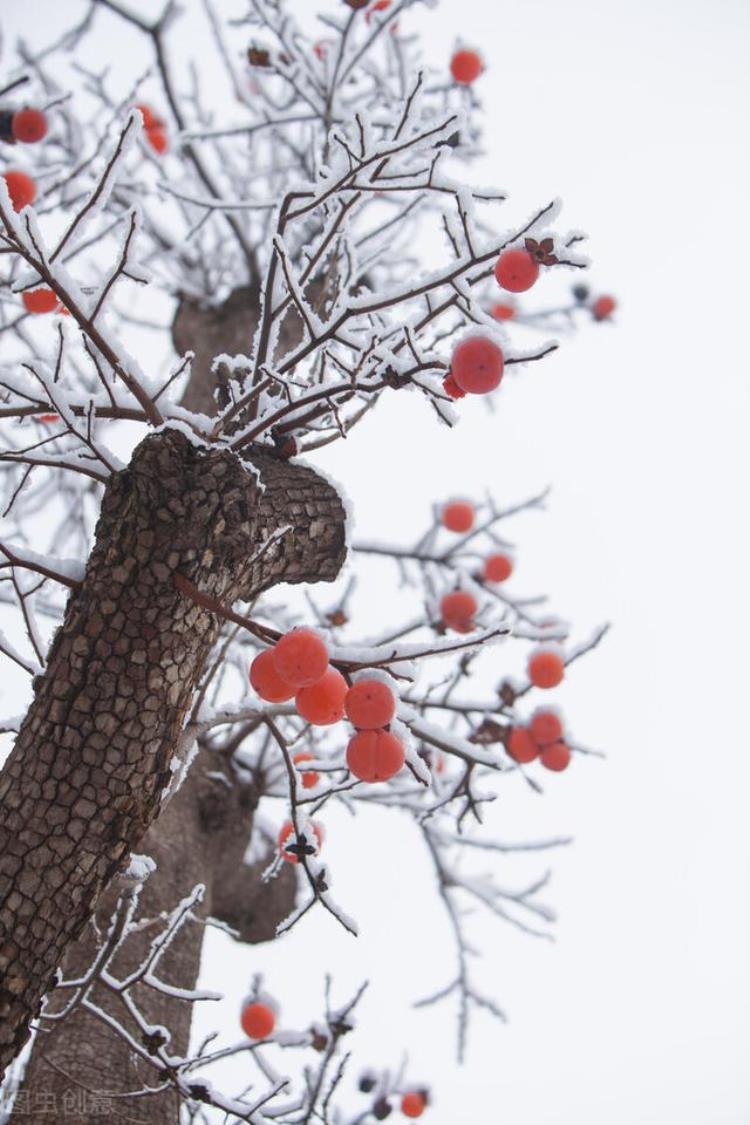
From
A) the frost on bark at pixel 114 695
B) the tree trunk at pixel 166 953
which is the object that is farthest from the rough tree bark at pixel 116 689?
the tree trunk at pixel 166 953

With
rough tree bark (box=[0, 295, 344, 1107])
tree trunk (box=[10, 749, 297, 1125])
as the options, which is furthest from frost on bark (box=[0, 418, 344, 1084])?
tree trunk (box=[10, 749, 297, 1125])

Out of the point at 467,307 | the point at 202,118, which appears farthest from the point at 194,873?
the point at 202,118

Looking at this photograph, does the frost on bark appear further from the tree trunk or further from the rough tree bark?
the tree trunk

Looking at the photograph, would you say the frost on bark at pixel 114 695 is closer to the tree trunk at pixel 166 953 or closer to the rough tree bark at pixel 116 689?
the rough tree bark at pixel 116 689

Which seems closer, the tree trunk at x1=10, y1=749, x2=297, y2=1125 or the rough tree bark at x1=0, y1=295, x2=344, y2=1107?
the rough tree bark at x1=0, y1=295, x2=344, y2=1107

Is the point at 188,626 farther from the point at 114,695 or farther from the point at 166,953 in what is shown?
the point at 166,953

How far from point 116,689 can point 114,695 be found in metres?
0.01

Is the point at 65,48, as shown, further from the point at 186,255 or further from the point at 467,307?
the point at 467,307

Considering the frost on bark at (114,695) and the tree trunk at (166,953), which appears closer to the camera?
the frost on bark at (114,695)

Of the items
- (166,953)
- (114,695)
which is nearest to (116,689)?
(114,695)

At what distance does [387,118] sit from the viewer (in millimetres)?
3016

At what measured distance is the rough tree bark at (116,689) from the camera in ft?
4.29

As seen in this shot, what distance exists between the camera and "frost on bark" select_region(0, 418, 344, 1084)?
4.29ft

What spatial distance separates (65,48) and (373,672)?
331cm
